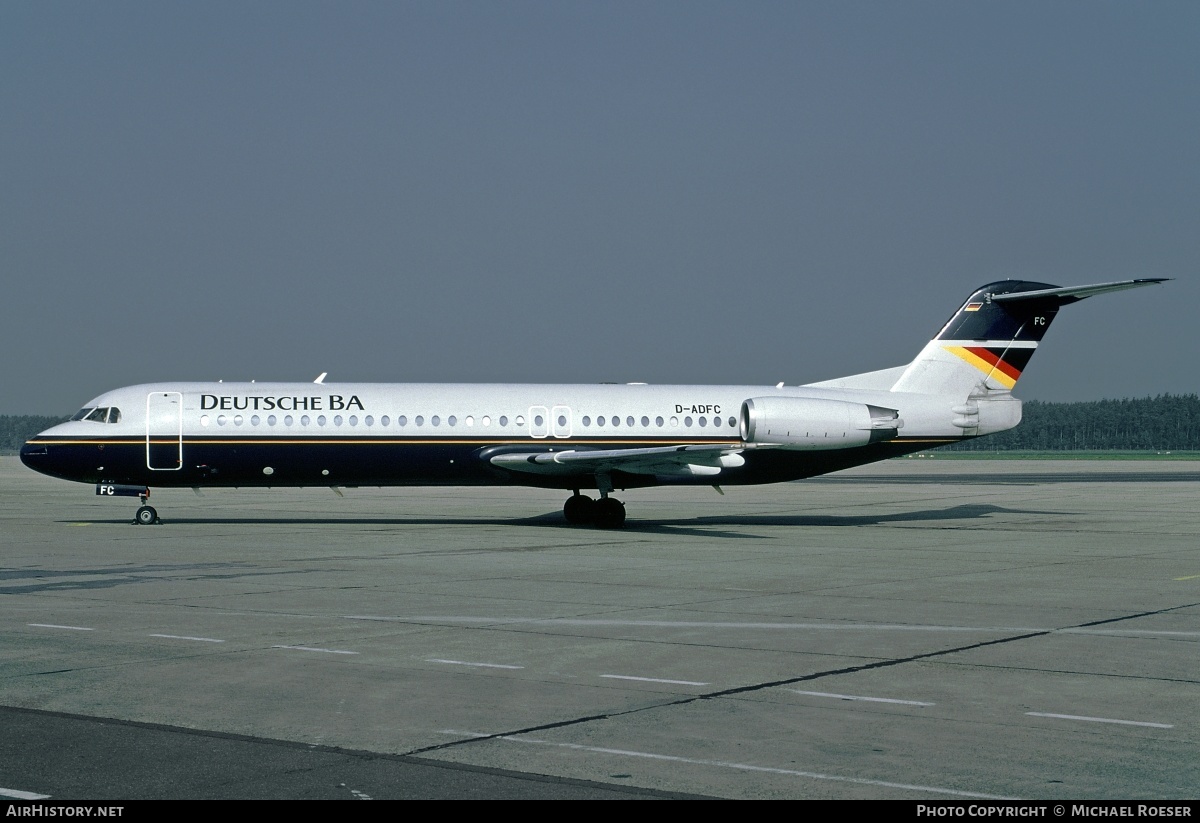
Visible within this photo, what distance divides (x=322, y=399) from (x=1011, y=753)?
2477 centimetres

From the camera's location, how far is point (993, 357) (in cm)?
3359

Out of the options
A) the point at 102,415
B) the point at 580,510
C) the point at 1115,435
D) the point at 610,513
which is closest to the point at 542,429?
the point at 580,510

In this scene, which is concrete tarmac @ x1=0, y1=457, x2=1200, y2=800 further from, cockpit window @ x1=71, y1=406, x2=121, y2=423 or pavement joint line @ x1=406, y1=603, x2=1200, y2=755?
cockpit window @ x1=71, y1=406, x2=121, y2=423

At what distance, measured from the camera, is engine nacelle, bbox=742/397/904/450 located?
1201 inches

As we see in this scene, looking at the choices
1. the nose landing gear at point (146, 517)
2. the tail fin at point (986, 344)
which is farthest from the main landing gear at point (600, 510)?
the nose landing gear at point (146, 517)

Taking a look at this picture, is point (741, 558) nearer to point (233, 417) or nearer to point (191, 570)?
point (191, 570)

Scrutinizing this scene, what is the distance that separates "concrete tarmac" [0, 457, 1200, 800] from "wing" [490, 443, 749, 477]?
136 inches

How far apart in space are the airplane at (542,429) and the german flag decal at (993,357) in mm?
27

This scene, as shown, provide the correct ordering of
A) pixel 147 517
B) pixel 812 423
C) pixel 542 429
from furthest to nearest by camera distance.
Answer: pixel 542 429 → pixel 147 517 → pixel 812 423

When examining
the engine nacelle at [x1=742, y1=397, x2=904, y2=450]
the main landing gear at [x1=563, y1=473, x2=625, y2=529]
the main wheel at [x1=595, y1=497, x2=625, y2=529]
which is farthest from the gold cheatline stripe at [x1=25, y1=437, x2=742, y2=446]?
the engine nacelle at [x1=742, y1=397, x2=904, y2=450]

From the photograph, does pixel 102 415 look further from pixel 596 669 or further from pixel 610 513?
pixel 596 669

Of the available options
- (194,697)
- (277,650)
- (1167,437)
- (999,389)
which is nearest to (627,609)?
(277,650)

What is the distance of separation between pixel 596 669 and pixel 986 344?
24.3 metres

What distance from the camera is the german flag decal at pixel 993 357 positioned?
3359 cm
